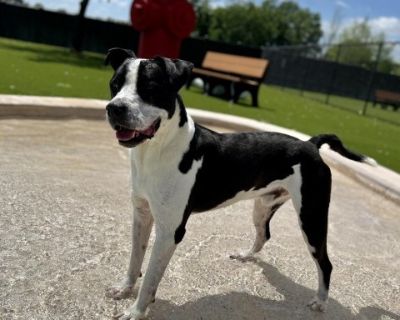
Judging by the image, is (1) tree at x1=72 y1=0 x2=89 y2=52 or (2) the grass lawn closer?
(2) the grass lawn

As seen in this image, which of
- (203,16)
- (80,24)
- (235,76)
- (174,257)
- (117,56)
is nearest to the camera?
(117,56)

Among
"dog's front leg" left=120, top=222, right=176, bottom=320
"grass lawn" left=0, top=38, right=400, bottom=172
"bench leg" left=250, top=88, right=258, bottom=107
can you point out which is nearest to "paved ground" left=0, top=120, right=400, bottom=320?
"dog's front leg" left=120, top=222, right=176, bottom=320

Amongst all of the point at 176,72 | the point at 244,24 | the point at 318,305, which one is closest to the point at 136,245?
the point at 176,72

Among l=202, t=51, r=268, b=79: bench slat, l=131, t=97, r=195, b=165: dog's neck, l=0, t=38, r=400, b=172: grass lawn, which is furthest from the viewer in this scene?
l=202, t=51, r=268, b=79: bench slat

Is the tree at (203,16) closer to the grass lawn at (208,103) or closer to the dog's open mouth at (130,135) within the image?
the grass lawn at (208,103)

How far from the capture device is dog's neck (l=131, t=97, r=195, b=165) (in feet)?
10.4

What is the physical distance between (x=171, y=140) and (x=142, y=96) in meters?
0.43

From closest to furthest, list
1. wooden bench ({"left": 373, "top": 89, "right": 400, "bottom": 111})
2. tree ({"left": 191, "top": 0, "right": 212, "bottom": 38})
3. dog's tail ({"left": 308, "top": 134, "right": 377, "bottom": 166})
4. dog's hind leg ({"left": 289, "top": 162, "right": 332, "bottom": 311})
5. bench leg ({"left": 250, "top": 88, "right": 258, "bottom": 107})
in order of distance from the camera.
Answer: dog's hind leg ({"left": 289, "top": 162, "right": 332, "bottom": 311}), dog's tail ({"left": 308, "top": 134, "right": 377, "bottom": 166}), bench leg ({"left": 250, "top": 88, "right": 258, "bottom": 107}), wooden bench ({"left": 373, "top": 89, "right": 400, "bottom": 111}), tree ({"left": 191, "top": 0, "right": 212, "bottom": 38})

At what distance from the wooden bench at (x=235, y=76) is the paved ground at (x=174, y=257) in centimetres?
982

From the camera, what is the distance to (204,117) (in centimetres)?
1102

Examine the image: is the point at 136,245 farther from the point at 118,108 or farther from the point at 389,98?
the point at 389,98

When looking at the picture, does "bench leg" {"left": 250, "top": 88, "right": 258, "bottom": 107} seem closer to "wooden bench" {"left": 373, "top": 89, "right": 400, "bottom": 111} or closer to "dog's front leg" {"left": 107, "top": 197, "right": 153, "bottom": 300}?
"wooden bench" {"left": 373, "top": 89, "right": 400, "bottom": 111}

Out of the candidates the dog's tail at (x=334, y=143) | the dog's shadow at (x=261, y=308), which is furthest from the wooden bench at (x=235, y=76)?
the dog's shadow at (x=261, y=308)

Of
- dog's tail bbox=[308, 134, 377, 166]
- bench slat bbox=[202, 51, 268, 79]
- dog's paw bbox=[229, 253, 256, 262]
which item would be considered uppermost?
dog's tail bbox=[308, 134, 377, 166]
